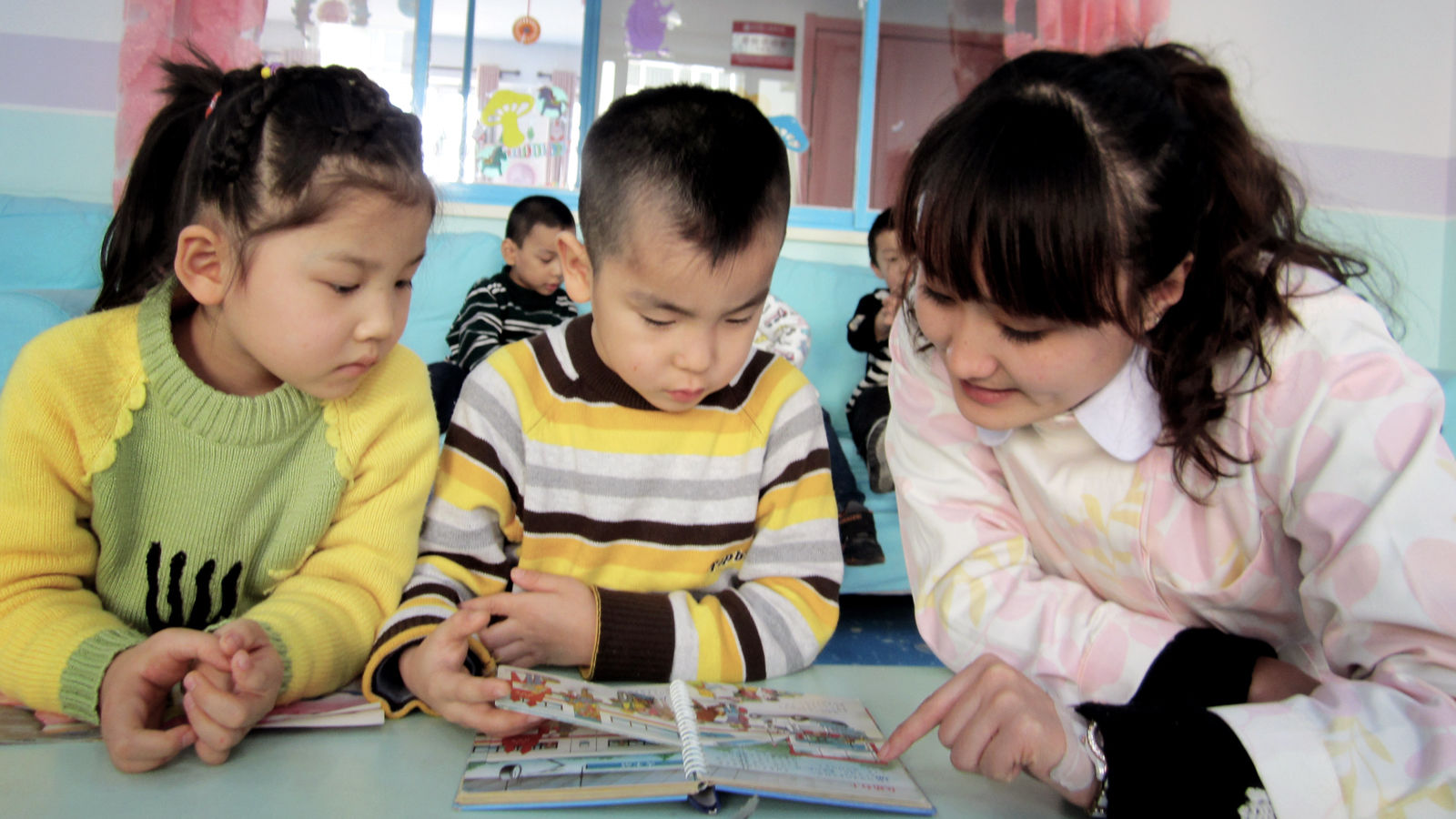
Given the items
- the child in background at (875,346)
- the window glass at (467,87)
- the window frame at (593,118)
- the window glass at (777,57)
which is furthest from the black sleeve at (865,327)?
the window glass at (777,57)

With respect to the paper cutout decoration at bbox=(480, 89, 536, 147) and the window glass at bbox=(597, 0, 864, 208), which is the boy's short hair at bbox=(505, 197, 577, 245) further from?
the window glass at bbox=(597, 0, 864, 208)

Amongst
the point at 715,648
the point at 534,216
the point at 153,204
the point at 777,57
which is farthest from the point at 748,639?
the point at 777,57

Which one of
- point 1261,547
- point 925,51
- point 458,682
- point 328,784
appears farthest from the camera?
point 925,51

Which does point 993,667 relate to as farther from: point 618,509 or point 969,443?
point 618,509

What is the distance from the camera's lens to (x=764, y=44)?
4.81m

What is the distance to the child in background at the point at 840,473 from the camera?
2010 millimetres

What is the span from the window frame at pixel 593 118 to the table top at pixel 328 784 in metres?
2.63

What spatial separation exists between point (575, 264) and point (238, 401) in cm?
36

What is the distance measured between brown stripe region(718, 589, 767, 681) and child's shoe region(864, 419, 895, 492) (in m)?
1.30

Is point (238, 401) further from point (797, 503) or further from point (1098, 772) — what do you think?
point (1098, 772)

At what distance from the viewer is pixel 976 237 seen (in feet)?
2.19

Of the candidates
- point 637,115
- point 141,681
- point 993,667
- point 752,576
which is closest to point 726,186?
point 637,115

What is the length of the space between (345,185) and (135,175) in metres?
0.24

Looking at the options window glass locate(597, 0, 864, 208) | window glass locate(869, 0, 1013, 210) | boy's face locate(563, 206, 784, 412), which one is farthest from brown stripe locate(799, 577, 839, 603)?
window glass locate(869, 0, 1013, 210)
